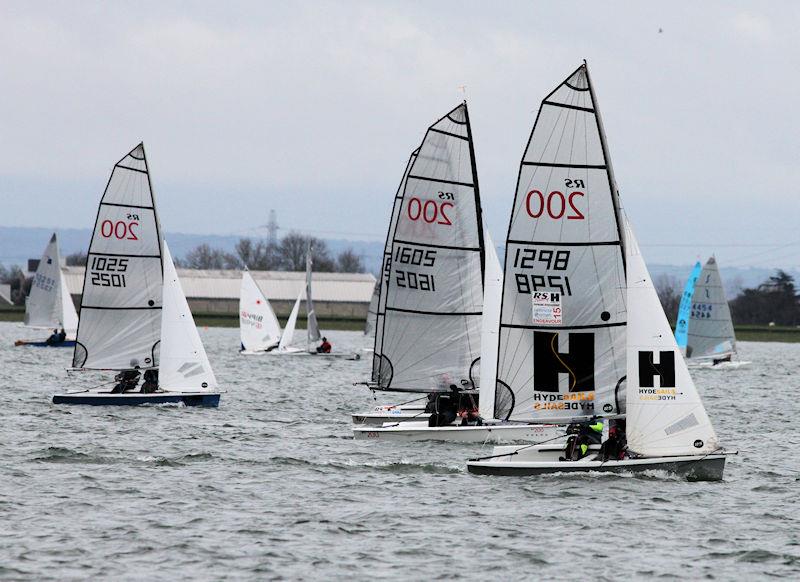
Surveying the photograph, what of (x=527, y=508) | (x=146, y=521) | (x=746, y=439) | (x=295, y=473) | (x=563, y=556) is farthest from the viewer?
(x=746, y=439)

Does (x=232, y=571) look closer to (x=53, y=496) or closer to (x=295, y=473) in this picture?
(x=53, y=496)

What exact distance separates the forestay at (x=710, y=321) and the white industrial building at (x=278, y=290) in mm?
66682

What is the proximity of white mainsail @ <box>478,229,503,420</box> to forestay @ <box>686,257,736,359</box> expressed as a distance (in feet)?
118

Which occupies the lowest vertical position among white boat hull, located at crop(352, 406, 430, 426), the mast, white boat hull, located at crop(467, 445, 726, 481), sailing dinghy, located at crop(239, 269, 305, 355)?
white boat hull, located at crop(467, 445, 726, 481)

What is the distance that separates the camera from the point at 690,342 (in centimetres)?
6500

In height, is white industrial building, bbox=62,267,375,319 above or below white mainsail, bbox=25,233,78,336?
above

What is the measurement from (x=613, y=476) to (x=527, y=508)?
210cm

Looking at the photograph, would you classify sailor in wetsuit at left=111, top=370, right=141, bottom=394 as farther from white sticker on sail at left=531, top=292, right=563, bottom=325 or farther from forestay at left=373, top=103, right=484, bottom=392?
white sticker on sail at left=531, top=292, right=563, bottom=325

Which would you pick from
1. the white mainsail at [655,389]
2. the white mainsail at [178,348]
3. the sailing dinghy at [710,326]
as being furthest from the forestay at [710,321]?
the white mainsail at [655,389]

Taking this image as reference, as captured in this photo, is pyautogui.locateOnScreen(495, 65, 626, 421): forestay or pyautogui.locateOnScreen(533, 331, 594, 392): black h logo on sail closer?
pyautogui.locateOnScreen(495, 65, 626, 421): forestay

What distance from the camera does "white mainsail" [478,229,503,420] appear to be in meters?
25.8

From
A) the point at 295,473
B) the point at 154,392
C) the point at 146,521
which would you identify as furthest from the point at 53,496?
the point at 154,392

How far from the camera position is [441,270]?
2820 cm

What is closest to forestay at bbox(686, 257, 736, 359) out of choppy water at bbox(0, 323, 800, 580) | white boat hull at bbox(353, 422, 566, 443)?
choppy water at bbox(0, 323, 800, 580)
